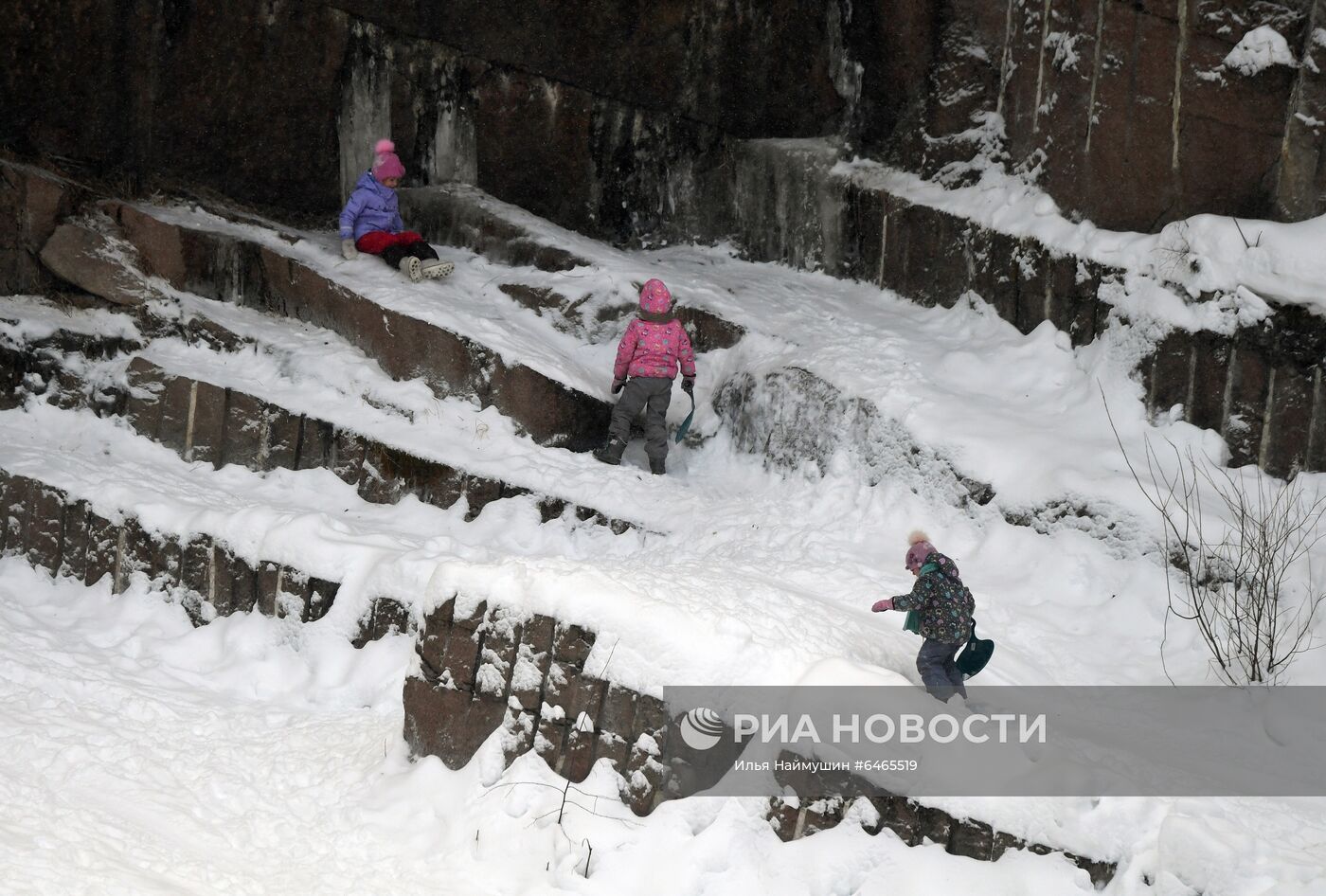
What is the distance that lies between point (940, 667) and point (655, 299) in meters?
3.85

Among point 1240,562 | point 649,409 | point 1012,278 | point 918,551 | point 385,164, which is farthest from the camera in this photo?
point 385,164

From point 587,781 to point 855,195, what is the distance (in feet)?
21.5

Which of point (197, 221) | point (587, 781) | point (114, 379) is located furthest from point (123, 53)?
point (587, 781)

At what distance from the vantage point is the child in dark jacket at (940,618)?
20.9ft

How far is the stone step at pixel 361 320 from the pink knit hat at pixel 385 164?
3.00 ft

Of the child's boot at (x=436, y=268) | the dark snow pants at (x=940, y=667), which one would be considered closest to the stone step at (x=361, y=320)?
the child's boot at (x=436, y=268)

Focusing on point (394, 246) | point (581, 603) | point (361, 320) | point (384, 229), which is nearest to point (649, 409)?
point (361, 320)

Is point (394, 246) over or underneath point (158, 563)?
over

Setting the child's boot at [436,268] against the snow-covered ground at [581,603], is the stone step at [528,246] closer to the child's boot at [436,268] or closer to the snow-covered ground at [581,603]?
the snow-covered ground at [581,603]

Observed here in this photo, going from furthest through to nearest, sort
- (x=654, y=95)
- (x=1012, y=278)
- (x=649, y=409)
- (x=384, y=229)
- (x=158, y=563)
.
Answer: (x=654, y=95)
(x=384, y=229)
(x=1012, y=278)
(x=649, y=409)
(x=158, y=563)

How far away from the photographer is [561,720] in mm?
6242

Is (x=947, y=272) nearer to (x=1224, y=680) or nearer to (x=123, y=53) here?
(x=1224, y=680)

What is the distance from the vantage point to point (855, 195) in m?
11.3

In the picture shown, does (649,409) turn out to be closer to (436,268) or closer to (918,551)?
(436,268)
